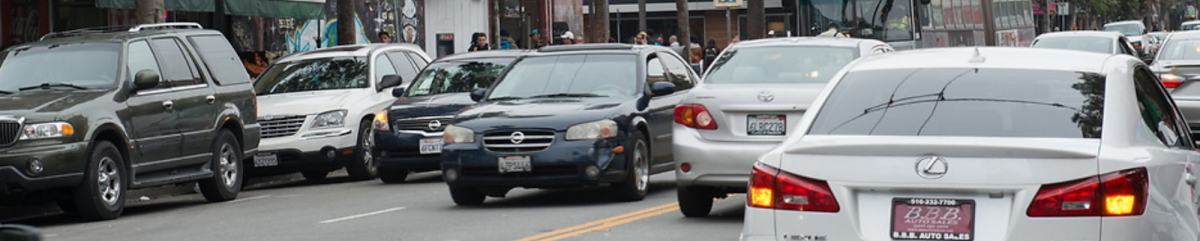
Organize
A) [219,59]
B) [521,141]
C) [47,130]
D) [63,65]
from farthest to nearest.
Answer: [219,59], [63,65], [521,141], [47,130]

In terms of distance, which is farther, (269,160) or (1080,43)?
(1080,43)

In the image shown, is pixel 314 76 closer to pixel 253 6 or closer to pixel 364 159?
pixel 364 159

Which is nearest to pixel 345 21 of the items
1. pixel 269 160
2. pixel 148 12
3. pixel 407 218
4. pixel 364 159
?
pixel 148 12

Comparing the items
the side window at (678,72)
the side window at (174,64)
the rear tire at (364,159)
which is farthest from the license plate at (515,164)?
the rear tire at (364,159)

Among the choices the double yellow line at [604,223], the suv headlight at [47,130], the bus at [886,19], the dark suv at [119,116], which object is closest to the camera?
the double yellow line at [604,223]

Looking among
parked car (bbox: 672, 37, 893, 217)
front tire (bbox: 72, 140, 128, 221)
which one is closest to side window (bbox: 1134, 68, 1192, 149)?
parked car (bbox: 672, 37, 893, 217)

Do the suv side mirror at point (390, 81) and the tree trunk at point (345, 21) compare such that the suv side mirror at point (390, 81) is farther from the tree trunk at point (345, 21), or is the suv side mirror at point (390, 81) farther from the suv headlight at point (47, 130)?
the tree trunk at point (345, 21)

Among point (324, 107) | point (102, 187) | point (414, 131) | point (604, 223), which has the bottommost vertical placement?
point (604, 223)

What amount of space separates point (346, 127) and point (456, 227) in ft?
21.5

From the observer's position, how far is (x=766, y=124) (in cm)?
1259

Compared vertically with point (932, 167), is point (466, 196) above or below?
below

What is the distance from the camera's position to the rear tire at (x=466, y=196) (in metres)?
14.5

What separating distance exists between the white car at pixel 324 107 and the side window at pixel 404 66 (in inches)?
1.1

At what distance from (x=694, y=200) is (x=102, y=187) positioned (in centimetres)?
475
